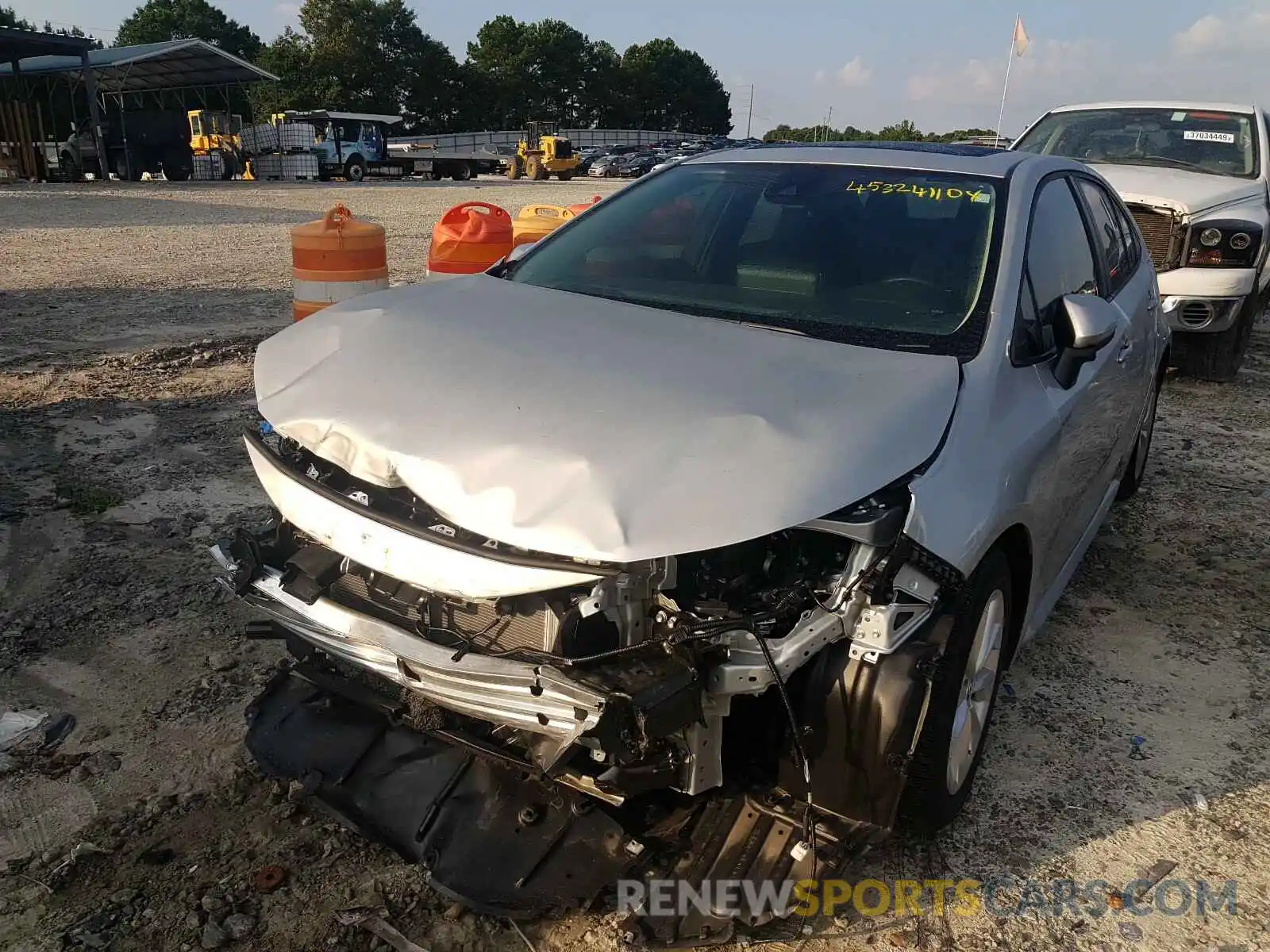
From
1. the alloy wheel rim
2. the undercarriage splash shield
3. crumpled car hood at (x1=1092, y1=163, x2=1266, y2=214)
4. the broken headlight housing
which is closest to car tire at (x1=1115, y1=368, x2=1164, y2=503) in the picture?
the alloy wheel rim

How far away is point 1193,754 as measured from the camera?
3131mm

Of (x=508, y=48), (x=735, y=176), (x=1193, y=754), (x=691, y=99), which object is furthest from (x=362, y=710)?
(x=691, y=99)

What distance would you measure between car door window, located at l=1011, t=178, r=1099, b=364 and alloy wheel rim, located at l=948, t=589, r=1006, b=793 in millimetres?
743

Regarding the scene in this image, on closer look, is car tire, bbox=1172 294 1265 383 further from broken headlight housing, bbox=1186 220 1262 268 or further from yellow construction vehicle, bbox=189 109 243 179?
yellow construction vehicle, bbox=189 109 243 179

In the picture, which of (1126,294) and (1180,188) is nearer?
(1126,294)

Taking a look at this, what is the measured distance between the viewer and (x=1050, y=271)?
129 inches

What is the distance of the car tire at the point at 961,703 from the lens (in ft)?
7.74

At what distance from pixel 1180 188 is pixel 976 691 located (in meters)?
6.38

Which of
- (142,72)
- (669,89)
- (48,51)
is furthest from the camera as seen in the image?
(669,89)

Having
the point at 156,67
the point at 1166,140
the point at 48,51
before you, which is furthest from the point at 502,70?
the point at 1166,140

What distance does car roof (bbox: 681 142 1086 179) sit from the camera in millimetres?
3473

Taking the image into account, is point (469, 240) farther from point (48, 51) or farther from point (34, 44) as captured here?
point (48, 51)

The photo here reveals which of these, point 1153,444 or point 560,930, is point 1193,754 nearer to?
point 560,930

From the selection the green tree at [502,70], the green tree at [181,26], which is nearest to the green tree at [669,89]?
the green tree at [502,70]
